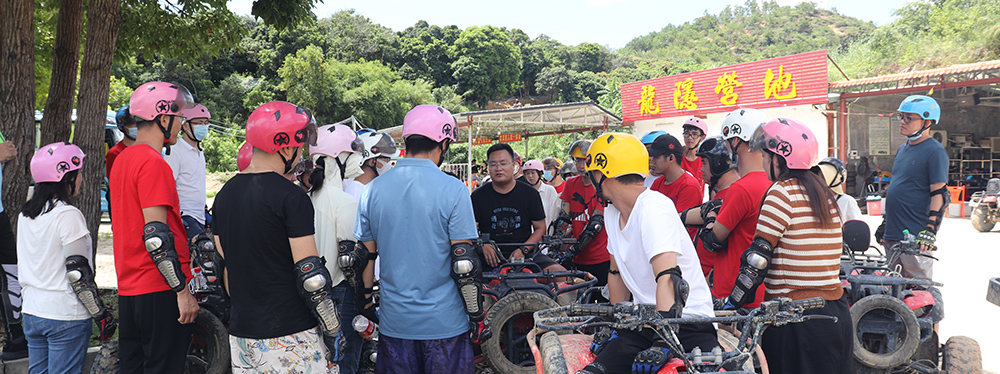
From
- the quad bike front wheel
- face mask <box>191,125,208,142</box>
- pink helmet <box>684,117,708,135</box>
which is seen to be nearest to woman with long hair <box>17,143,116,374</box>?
the quad bike front wheel

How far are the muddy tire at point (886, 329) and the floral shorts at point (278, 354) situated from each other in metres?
3.72

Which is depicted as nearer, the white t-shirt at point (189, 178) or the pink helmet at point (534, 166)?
the white t-shirt at point (189, 178)

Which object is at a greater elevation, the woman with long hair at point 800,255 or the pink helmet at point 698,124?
the pink helmet at point 698,124

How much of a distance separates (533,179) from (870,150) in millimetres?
20615

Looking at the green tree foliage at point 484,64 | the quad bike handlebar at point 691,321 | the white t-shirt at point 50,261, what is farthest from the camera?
the green tree foliage at point 484,64

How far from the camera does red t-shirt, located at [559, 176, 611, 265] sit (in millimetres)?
5602

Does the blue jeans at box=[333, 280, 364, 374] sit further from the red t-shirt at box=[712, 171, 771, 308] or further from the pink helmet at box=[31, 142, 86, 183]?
the red t-shirt at box=[712, 171, 771, 308]

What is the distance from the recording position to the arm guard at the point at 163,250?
3139 millimetres

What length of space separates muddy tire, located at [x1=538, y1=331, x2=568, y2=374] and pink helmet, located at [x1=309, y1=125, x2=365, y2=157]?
7.45 feet

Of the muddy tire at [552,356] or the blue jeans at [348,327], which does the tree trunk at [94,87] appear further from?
the muddy tire at [552,356]

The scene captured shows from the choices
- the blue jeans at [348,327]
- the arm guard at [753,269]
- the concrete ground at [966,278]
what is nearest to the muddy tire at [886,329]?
the concrete ground at [966,278]

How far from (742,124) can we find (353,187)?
2.98m

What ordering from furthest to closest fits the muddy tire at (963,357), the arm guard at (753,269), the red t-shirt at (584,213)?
the red t-shirt at (584,213) → the muddy tire at (963,357) → the arm guard at (753,269)

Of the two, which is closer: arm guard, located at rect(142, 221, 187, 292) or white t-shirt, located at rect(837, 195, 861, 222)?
arm guard, located at rect(142, 221, 187, 292)
